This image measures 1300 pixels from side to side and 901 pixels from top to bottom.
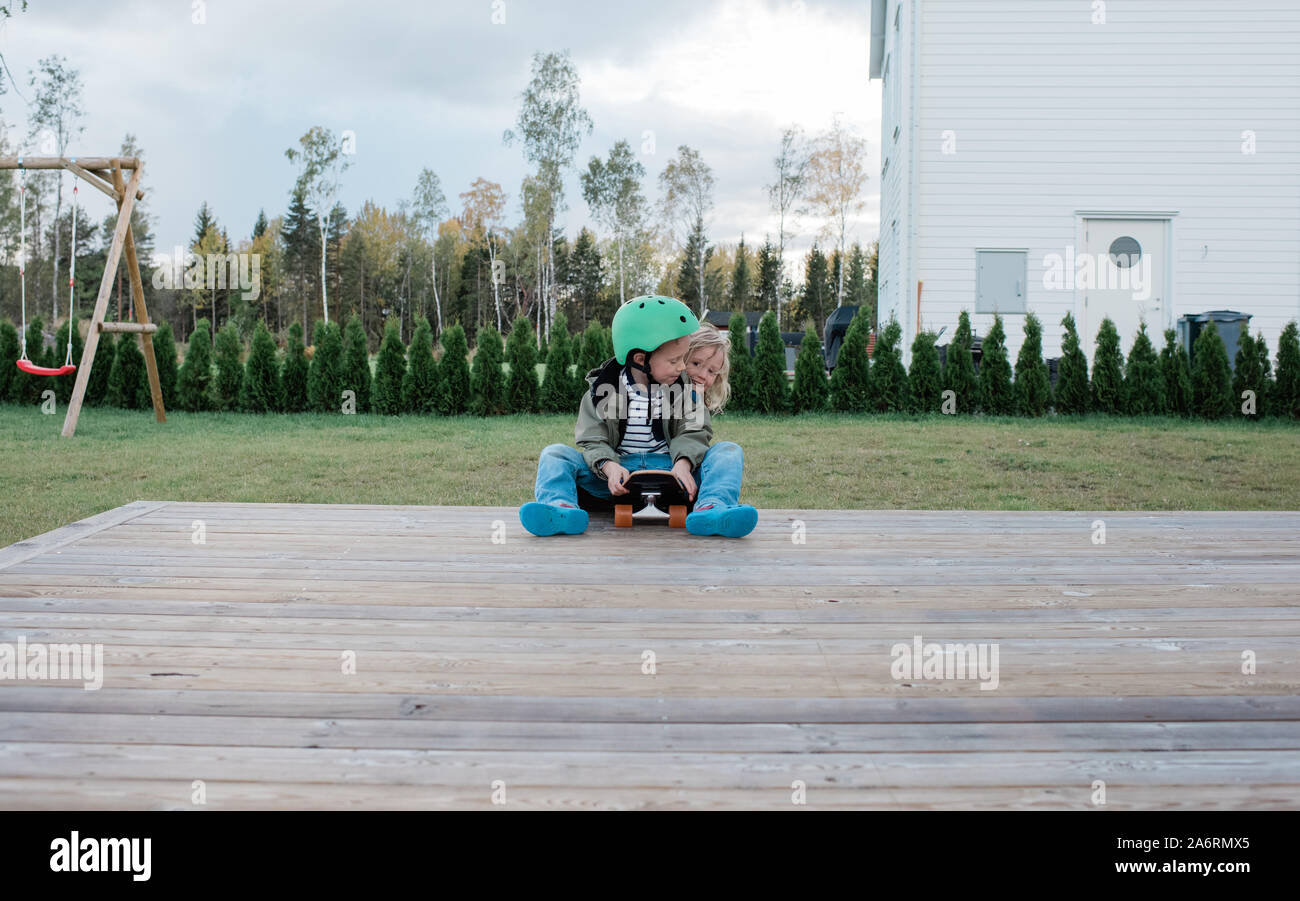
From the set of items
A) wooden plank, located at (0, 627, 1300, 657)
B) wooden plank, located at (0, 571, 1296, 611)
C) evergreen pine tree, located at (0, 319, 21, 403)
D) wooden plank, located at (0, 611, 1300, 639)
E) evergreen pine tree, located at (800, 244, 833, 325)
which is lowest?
wooden plank, located at (0, 627, 1300, 657)

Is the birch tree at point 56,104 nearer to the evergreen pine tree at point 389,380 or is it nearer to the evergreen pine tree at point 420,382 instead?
the evergreen pine tree at point 389,380

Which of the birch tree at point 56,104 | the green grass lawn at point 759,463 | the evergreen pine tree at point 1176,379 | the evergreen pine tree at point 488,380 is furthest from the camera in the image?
the birch tree at point 56,104

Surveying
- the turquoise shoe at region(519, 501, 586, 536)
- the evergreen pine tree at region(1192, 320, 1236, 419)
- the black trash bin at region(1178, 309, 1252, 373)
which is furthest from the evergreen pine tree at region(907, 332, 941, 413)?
the turquoise shoe at region(519, 501, 586, 536)

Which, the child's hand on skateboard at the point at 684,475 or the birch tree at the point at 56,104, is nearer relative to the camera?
the child's hand on skateboard at the point at 684,475

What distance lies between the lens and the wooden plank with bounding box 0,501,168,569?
2658mm

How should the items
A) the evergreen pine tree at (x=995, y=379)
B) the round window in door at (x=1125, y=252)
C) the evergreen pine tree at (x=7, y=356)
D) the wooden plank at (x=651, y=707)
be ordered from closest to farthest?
the wooden plank at (x=651, y=707) < the evergreen pine tree at (x=995, y=379) < the evergreen pine tree at (x=7, y=356) < the round window in door at (x=1125, y=252)

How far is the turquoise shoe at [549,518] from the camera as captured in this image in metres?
3.06

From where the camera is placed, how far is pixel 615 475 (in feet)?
10.8

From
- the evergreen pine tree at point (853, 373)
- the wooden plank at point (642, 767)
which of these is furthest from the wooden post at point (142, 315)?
the wooden plank at point (642, 767)

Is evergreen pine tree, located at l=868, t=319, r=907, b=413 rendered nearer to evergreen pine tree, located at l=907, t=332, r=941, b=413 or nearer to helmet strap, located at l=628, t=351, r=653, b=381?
evergreen pine tree, located at l=907, t=332, r=941, b=413

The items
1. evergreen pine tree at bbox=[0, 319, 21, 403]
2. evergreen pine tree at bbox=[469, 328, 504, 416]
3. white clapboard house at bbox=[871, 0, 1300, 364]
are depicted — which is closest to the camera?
evergreen pine tree at bbox=[469, 328, 504, 416]

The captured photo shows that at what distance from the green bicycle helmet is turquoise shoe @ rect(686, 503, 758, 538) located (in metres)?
0.66

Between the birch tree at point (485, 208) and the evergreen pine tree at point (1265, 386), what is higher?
the birch tree at point (485, 208)

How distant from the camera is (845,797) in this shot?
47.9 inches
